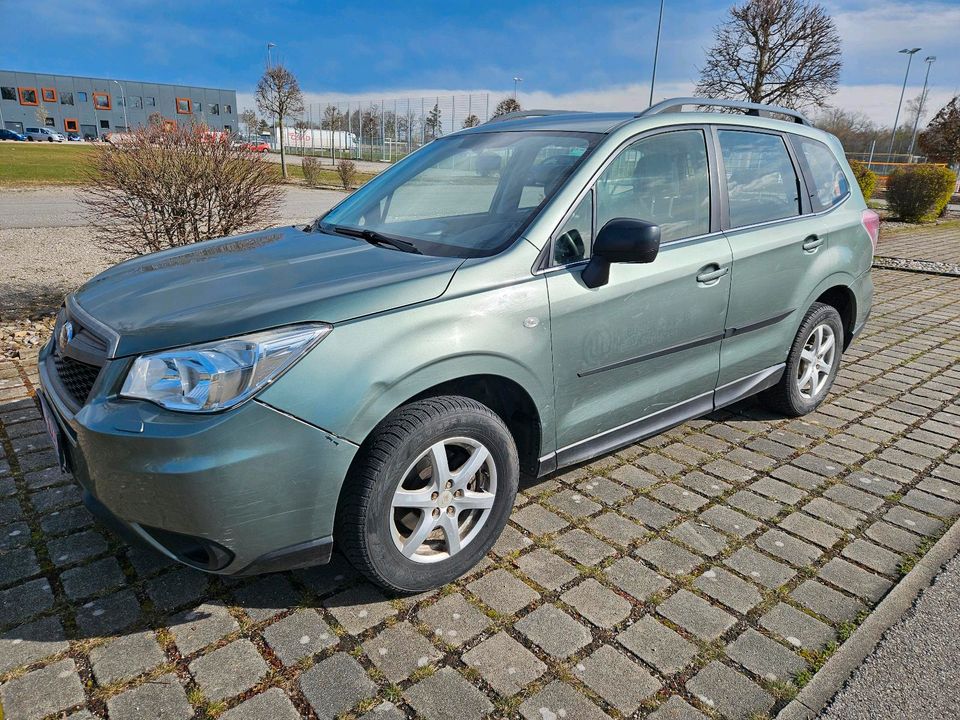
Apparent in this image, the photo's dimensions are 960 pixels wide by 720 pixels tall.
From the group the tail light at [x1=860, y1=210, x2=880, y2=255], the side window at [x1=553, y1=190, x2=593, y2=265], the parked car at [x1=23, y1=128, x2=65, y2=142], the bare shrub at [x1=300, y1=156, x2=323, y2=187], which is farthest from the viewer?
the parked car at [x1=23, y1=128, x2=65, y2=142]

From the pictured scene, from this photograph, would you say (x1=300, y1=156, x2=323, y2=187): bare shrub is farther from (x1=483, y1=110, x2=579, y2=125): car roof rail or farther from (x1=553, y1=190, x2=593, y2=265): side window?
(x1=553, y1=190, x2=593, y2=265): side window

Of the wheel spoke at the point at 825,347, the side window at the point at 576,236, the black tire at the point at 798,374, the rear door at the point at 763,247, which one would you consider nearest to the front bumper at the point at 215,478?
the side window at the point at 576,236

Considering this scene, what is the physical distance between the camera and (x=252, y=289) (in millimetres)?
2393

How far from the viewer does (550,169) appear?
118 inches

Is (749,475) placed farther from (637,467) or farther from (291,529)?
(291,529)

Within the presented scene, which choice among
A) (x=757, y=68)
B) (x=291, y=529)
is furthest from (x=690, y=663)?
(x=757, y=68)

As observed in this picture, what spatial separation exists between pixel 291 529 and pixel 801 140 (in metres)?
3.75

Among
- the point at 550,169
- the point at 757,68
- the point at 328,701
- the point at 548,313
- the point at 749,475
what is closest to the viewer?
the point at 328,701

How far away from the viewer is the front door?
110 inches

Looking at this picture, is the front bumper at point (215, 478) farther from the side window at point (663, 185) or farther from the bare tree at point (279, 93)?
the bare tree at point (279, 93)

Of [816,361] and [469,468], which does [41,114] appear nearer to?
[816,361]

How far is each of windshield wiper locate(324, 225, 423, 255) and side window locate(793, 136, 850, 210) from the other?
2649 millimetres

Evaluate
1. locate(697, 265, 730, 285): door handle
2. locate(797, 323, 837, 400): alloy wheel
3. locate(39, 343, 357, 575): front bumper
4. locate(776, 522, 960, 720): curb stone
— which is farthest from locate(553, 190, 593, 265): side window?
locate(797, 323, 837, 400): alloy wheel

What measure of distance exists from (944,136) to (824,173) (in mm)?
24977
